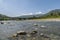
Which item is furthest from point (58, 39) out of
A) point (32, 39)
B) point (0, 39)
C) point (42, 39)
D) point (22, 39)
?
point (0, 39)

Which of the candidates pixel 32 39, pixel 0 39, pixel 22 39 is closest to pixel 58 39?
pixel 32 39

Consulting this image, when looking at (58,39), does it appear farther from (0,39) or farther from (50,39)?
(0,39)

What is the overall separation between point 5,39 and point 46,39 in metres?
5.35

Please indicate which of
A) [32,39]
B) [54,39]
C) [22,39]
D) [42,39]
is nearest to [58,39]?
[54,39]

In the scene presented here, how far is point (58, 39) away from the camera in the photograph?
18609 mm

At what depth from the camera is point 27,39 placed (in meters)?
19.1

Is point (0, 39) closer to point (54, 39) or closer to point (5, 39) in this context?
point (5, 39)

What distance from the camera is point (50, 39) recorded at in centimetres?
1902

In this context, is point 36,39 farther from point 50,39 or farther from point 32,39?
point 50,39

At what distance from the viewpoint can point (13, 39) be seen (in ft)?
63.1

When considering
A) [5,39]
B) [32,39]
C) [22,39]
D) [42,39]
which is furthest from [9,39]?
[42,39]

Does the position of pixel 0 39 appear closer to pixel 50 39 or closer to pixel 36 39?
pixel 36 39

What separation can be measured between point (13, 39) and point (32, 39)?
2.48m

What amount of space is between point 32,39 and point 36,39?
1.71 ft
